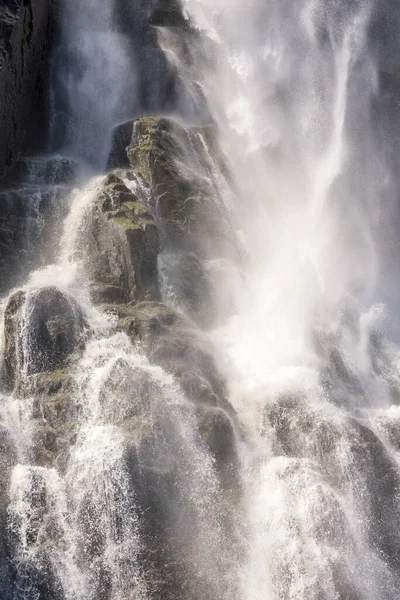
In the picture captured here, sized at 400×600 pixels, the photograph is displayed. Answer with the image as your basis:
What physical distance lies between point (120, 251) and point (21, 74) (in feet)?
31.9

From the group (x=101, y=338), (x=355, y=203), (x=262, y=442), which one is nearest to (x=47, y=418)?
(x=101, y=338)

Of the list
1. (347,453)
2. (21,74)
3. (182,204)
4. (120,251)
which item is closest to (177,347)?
(120,251)

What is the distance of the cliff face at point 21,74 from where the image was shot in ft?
64.7

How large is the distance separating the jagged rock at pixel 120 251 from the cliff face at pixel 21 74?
15.1 feet

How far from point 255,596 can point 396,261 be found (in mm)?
21617

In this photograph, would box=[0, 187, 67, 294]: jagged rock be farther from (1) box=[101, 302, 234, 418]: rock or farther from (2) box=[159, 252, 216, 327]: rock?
(2) box=[159, 252, 216, 327]: rock

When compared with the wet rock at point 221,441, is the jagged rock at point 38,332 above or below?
above

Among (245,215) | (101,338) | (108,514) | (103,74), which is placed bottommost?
(108,514)

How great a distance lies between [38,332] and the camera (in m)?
14.4

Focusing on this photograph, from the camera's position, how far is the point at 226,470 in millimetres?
13211

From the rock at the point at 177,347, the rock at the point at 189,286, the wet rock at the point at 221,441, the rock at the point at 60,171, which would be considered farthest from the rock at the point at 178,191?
the wet rock at the point at 221,441

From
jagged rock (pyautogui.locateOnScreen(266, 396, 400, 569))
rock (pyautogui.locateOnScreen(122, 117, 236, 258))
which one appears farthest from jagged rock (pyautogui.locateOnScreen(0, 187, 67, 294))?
jagged rock (pyautogui.locateOnScreen(266, 396, 400, 569))

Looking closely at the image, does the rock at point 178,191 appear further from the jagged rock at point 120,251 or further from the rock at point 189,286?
the jagged rock at point 120,251

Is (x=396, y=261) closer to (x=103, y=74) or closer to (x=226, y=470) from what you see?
(x=103, y=74)
